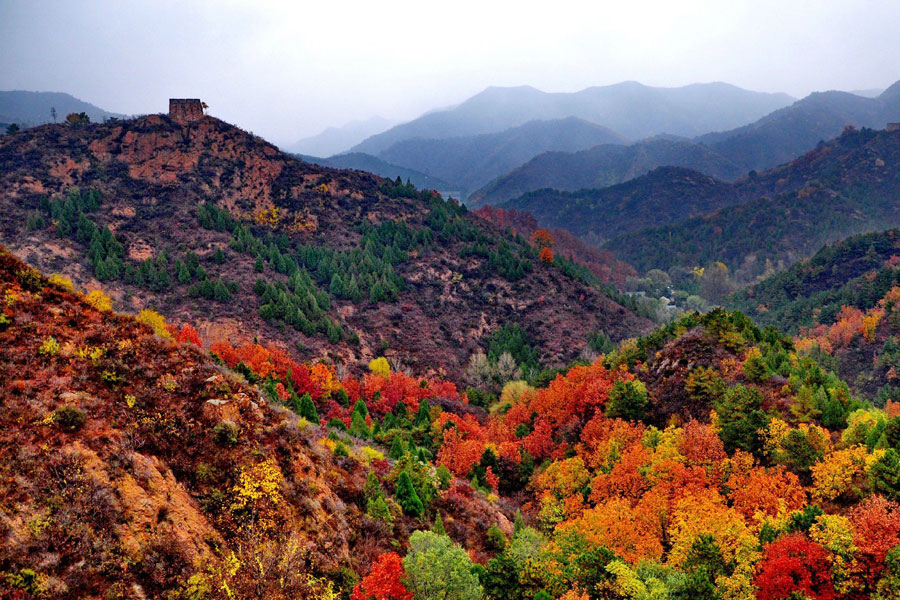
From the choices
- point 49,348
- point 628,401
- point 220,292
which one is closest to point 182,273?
point 220,292

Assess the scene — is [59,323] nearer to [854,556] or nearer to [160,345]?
[160,345]

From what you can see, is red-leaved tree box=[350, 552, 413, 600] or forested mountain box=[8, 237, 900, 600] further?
red-leaved tree box=[350, 552, 413, 600]

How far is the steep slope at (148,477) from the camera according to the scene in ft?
65.4

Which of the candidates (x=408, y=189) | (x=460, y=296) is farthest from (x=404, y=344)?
(x=408, y=189)

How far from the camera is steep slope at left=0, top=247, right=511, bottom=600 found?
65.4 ft

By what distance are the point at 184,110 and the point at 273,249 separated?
64.8 metres

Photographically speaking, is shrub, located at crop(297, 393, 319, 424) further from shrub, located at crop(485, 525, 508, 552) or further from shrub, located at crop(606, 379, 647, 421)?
shrub, located at crop(606, 379, 647, 421)

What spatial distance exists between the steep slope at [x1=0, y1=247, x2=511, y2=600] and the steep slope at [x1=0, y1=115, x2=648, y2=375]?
6069cm

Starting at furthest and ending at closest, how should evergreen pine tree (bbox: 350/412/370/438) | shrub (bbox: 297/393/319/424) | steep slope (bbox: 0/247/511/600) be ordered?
shrub (bbox: 297/393/319/424), evergreen pine tree (bbox: 350/412/370/438), steep slope (bbox: 0/247/511/600)

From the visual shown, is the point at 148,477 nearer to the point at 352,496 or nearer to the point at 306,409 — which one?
the point at 352,496

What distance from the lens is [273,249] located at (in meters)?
119

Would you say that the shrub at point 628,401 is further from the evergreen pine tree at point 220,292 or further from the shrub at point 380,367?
the evergreen pine tree at point 220,292

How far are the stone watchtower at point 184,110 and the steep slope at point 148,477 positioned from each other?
449ft

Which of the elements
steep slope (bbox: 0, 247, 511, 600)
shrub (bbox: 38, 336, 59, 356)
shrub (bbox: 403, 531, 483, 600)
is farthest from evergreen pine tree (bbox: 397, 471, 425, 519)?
shrub (bbox: 38, 336, 59, 356)
